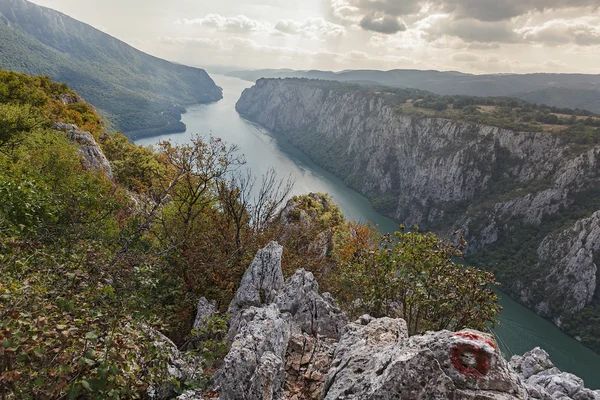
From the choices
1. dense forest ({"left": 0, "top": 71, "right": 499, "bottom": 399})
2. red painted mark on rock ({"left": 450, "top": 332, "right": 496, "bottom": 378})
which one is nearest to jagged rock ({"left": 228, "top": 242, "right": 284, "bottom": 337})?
dense forest ({"left": 0, "top": 71, "right": 499, "bottom": 399})

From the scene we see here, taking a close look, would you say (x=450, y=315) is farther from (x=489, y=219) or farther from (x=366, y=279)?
(x=489, y=219)

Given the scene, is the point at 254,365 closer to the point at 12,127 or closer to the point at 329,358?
the point at 329,358

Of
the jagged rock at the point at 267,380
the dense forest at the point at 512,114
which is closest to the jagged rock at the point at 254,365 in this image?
the jagged rock at the point at 267,380

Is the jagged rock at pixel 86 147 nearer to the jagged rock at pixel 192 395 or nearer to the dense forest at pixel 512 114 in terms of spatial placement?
the jagged rock at pixel 192 395

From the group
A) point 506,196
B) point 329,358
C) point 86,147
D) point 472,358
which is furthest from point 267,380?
point 506,196

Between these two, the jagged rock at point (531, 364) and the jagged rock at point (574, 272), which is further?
the jagged rock at point (574, 272)
